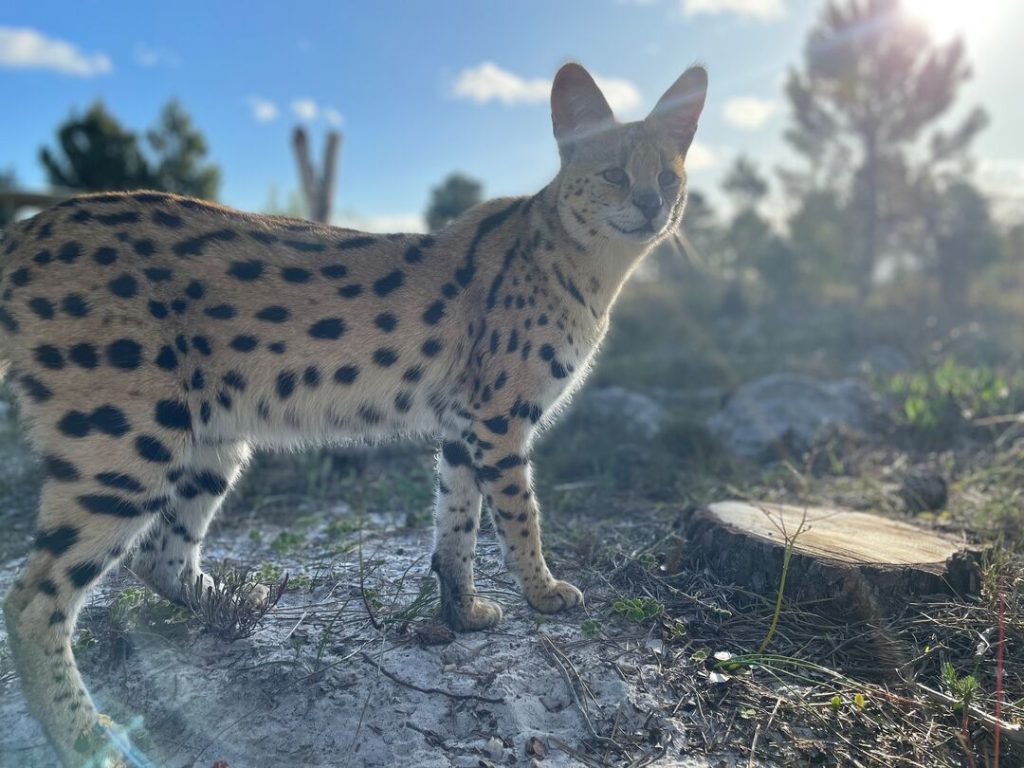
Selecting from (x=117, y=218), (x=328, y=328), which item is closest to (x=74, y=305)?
(x=117, y=218)

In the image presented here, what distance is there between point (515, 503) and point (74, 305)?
2185 mm

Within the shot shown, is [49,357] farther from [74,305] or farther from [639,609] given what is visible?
[639,609]

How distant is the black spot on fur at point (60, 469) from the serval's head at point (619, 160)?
2.70 m

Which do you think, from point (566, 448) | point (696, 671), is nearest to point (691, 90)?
point (696, 671)

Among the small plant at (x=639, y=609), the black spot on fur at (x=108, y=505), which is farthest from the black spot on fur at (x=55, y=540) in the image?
the small plant at (x=639, y=609)

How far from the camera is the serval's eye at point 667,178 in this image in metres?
4.44

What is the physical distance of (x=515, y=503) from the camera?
3.94 m

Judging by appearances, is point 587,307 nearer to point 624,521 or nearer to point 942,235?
point 624,521

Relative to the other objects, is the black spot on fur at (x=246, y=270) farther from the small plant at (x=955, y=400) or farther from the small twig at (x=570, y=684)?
the small plant at (x=955, y=400)

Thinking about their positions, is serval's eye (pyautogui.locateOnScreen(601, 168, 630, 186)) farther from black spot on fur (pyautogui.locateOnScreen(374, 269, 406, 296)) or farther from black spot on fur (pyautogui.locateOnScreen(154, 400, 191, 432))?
black spot on fur (pyautogui.locateOnScreen(154, 400, 191, 432))

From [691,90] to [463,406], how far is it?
7.88 ft

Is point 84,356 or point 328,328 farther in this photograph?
point 328,328

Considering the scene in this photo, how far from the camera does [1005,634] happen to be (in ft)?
12.3

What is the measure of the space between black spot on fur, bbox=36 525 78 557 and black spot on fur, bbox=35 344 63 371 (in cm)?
66
